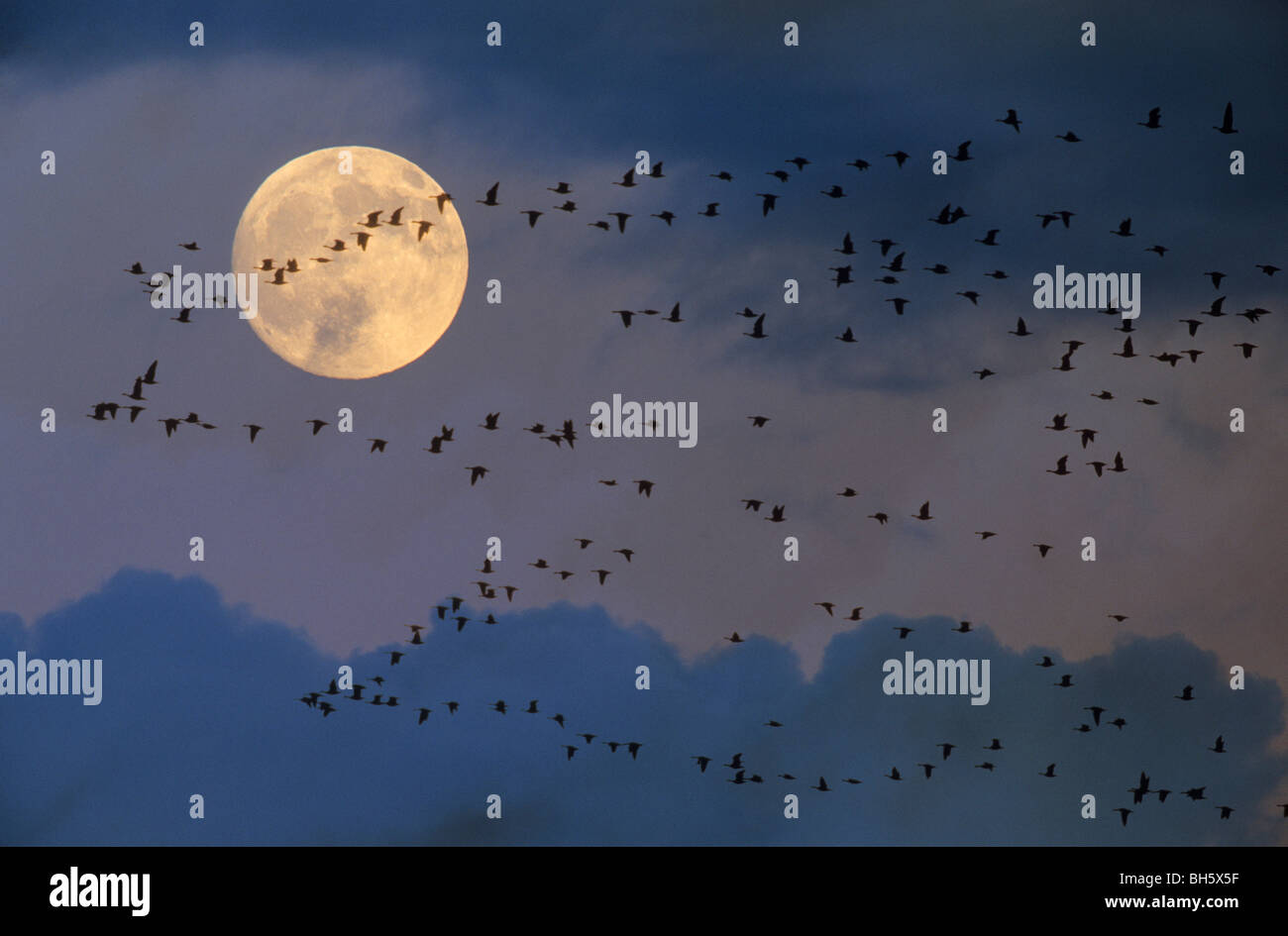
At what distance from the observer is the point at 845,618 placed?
64.7 m

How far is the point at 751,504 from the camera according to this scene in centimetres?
6638
